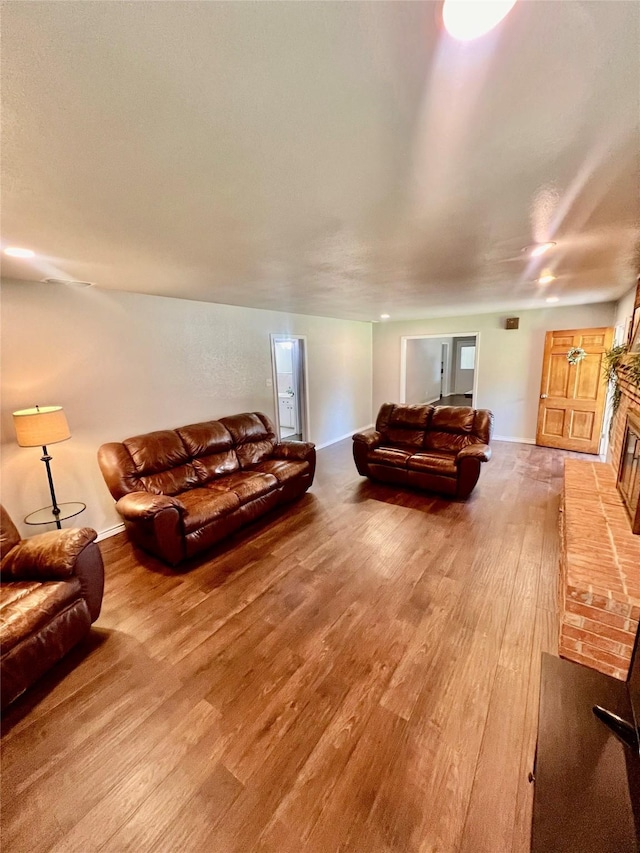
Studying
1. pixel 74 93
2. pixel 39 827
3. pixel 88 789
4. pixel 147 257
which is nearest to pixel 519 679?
pixel 88 789

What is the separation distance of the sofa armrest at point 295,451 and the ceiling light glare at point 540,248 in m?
2.75

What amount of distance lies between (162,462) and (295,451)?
4.82 feet

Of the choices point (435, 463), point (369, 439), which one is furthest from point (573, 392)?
point (369, 439)

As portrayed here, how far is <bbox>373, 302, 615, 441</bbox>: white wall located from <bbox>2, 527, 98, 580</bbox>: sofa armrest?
6.33 meters

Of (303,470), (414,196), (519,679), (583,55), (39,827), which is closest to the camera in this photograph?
(583,55)

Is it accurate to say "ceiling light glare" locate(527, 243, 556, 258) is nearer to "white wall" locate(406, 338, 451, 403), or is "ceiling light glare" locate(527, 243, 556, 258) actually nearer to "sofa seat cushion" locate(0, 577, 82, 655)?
"sofa seat cushion" locate(0, 577, 82, 655)

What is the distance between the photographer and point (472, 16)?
0.67m

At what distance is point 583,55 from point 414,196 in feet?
2.41

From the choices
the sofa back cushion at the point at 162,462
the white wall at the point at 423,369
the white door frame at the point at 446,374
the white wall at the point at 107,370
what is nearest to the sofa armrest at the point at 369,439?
the white wall at the point at 107,370

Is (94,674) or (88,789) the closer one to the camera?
(88,789)

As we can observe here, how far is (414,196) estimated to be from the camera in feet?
4.85

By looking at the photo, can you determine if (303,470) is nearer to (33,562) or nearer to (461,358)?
(33,562)

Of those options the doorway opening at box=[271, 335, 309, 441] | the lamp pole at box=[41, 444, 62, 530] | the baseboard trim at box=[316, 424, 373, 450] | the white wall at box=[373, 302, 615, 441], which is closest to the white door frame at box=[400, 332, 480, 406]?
the white wall at box=[373, 302, 615, 441]

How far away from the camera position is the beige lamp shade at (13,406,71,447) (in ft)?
7.90
